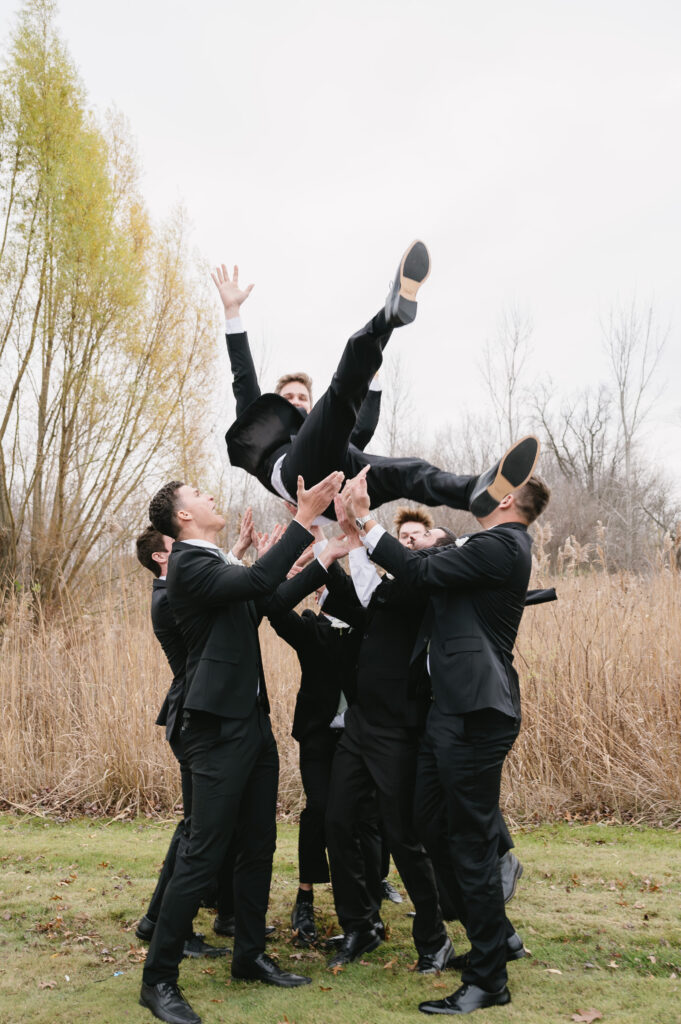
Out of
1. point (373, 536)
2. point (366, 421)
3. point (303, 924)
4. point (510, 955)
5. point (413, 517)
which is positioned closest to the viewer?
point (373, 536)

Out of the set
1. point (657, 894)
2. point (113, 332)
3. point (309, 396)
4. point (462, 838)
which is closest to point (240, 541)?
point (309, 396)

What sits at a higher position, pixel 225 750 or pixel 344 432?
pixel 344 432

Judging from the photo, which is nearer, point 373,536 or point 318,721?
point 373,536

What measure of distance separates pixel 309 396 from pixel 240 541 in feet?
3.27

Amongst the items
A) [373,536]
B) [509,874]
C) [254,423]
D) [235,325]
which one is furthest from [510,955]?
[235,325]

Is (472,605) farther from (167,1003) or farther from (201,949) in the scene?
(201,949)

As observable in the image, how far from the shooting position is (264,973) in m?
3.38

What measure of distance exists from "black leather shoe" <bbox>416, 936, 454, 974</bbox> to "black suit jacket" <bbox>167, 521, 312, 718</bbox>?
1316mm

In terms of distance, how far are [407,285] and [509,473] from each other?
0.89m

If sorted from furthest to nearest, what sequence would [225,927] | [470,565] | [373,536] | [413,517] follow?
1. [413,517]
2. [225,927]
3. [373,536]
4. [470,565]

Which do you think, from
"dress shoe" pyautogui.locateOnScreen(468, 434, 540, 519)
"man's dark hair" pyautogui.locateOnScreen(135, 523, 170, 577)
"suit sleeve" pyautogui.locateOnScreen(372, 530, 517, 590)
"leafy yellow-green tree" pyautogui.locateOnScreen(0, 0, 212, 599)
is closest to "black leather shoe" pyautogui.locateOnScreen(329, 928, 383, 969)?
"suit sleeve" pyautogui.locateOnScreen(372, 530, 517, 590)

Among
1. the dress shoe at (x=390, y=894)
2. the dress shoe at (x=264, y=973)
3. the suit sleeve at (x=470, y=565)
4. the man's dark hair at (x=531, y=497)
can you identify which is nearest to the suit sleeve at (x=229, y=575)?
the suit sleeve at (x=470, y=565)

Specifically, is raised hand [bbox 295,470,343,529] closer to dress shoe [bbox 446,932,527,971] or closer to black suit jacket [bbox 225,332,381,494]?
black suit jacket [bbox 225,332,381,494]

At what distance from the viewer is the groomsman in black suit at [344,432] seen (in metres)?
3.42
